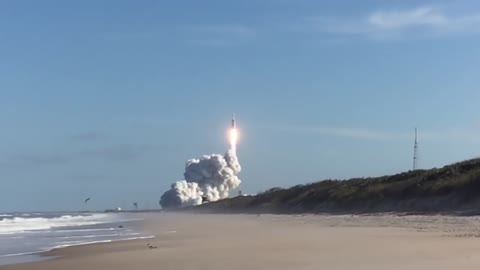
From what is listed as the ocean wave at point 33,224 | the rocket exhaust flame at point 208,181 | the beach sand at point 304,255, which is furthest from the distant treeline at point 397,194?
the rocket exhaust flame at point 208,181

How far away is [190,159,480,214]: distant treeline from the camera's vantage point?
127ft

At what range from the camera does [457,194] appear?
39.4 meters

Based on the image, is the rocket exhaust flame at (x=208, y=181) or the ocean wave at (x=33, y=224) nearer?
the ocean wave at (x=33, y=224)

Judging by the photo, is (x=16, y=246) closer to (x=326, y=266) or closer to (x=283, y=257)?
(x=283, y=257)

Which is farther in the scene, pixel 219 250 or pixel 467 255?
pixel 219 250

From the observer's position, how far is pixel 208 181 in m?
122

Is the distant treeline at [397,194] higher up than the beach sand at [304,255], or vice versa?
the distant treeline at [397,194]

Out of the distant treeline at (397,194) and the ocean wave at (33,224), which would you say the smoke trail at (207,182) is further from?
the ocean wave at (33,224)

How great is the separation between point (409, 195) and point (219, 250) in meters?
29.4

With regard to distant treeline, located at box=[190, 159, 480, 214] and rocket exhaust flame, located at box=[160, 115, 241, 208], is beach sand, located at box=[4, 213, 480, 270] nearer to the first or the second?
distant treeline, located at box=[190, 159, 480, 214]

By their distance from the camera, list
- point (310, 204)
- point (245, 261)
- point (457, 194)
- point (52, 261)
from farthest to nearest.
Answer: point (310, 204) → point (457, 194) → point (52, 261) → point (245, 261)

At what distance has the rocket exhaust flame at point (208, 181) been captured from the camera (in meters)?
121

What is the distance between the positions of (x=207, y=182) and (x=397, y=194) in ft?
255

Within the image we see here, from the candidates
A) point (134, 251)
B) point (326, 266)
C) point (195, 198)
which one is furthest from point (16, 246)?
point (195, 198)
